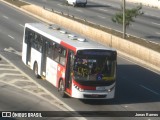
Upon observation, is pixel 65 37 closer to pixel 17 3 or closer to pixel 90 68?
pixel 90 68

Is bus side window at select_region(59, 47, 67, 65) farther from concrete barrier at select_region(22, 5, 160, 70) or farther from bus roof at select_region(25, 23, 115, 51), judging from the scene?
concrete barrier at select_region(22, 5, 160, 70)

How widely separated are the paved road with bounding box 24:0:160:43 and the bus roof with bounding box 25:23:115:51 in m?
17.9

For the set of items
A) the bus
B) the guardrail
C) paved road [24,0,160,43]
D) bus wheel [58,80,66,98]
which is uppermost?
the bus

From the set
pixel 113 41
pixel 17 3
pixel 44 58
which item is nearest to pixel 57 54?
pixel 44 58

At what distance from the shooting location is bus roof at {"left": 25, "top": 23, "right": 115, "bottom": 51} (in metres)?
25.5

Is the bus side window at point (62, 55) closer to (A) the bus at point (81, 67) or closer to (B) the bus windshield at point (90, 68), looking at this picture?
(A) the bus at point (81, 67)

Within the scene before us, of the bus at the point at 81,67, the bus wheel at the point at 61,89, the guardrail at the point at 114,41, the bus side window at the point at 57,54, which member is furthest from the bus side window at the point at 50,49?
the guardrail at the point at 114,41

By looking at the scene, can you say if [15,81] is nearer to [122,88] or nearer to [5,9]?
[122,88]

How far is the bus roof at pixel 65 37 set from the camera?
25484mm

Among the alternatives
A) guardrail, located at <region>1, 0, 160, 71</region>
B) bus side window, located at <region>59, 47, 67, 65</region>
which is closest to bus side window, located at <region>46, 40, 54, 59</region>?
bus side window, located at <region>59, 47, 67, 65</region>

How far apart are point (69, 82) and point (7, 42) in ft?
62.1

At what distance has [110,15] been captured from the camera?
6650cm

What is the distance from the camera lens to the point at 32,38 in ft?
105

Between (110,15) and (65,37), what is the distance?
39216 millimetres
